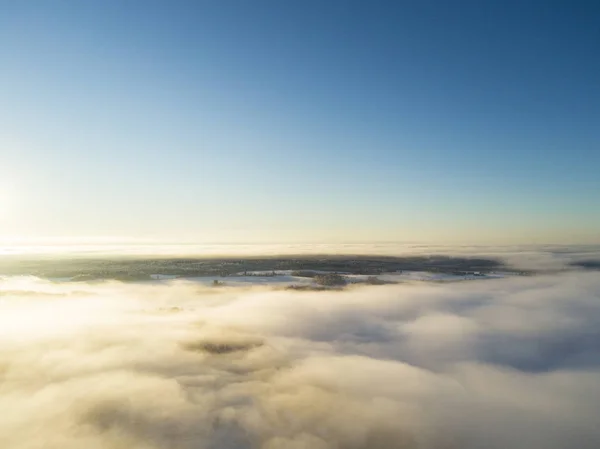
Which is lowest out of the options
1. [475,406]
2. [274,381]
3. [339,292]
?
[475,406]

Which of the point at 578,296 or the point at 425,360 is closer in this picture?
the point at 425,360

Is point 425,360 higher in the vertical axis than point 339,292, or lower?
lower

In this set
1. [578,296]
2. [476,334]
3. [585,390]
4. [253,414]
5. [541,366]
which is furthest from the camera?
[578,296]

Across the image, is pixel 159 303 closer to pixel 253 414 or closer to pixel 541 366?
pixel 253 414

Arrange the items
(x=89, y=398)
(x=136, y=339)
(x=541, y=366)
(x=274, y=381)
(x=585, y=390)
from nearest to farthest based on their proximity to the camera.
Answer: (x=89, y=398)
(x=274, y=381)
(x=585, y=390)
(x=541, y=366)
(x=136, y=339)

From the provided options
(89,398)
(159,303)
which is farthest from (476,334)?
(89,398)

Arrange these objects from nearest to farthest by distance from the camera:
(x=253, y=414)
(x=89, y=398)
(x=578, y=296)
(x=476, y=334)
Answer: (x=253, y=414) < (x=89, y=398) < (x=476, y=334) < (x=578, y=296)

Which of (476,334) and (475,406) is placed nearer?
(475,406)

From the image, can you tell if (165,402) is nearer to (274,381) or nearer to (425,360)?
(274,381)

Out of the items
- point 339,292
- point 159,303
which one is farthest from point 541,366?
point 159,303
